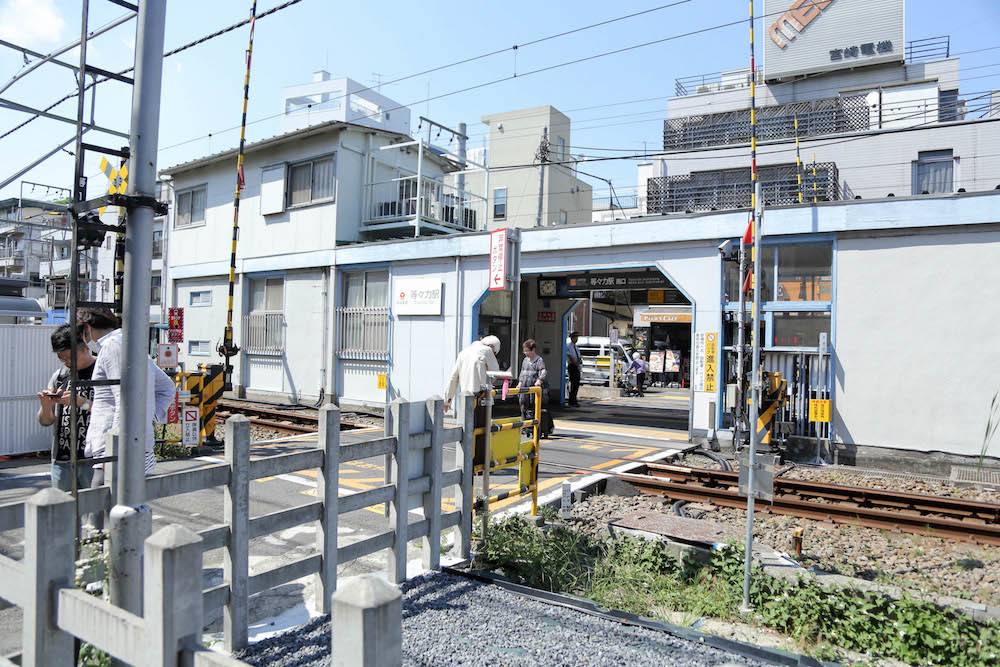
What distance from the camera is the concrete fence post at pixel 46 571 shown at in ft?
6.66

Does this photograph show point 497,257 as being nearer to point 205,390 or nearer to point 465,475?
point 205,390

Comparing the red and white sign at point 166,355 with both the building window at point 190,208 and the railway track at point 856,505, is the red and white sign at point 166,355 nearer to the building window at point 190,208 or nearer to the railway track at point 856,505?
the railway track at point 856,505

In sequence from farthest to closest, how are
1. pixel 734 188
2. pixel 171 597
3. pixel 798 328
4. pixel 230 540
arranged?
pixel 734 188, pixel 798 328, pixel 230 540, pixel 171 597

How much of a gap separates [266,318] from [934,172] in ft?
83.5

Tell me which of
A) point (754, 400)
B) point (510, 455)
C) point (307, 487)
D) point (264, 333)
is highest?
point (264, 333)

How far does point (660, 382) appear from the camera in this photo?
33000mm

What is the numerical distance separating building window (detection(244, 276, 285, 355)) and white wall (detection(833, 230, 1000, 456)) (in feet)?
47.2

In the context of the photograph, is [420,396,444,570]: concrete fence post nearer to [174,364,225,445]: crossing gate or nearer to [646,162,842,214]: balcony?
[174,364,225,445]: crossing gate

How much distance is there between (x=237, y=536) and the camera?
389 centimetres

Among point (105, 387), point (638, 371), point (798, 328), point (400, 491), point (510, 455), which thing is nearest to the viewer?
point (105, 387)

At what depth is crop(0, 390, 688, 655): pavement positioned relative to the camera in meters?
5.26

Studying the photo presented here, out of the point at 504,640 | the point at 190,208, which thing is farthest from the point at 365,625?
the point at 190,208

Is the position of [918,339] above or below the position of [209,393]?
above

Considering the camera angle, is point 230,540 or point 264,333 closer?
point 230,540
